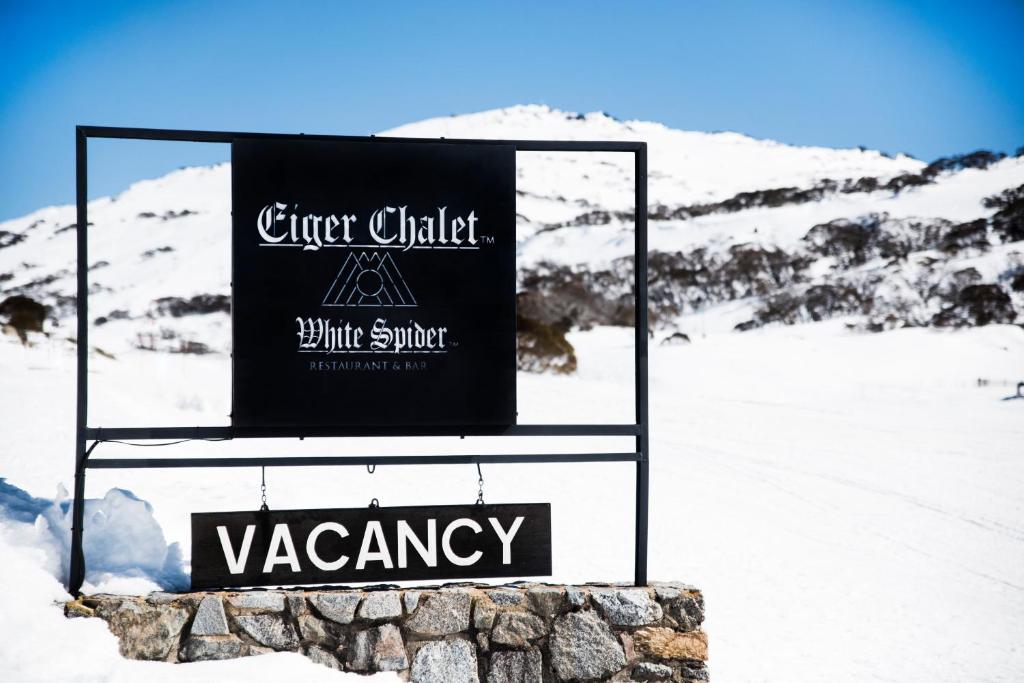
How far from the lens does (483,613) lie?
5.57 meters

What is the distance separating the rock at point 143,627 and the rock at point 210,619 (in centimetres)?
10

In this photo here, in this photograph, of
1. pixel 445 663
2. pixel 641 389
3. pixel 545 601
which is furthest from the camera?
pixel 641 389

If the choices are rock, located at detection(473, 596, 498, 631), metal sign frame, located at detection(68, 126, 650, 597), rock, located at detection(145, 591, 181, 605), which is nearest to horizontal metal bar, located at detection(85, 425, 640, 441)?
metal sign frame, located at detection(68, 126, 650, 597)

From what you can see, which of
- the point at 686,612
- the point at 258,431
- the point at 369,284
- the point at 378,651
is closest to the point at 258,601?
the point at 378,651

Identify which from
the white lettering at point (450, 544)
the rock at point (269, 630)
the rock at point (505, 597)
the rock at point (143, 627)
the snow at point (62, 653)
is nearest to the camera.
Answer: the snow at point (62, 653)

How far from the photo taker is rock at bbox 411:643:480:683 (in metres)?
5.47

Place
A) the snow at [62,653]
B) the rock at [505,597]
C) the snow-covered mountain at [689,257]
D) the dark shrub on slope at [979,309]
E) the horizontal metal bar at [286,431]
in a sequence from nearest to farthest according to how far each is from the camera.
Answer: the snow at [62,653] < the horizontal metal bar at [286,431] < the rock at [505,597] < the dark shrub on slope at [979,309] < the snow-covered mountain at [689,257]

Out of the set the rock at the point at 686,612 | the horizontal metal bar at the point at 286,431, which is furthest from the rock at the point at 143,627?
the rock at the point at 686,612

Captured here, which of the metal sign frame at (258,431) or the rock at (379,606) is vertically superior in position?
the metal sign frame at (258,431)

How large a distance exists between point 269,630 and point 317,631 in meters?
0.27

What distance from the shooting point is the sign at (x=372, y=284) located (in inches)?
221

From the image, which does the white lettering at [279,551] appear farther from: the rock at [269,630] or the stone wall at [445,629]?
the rock at [269,630]

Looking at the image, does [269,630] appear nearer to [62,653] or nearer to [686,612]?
[62,653]

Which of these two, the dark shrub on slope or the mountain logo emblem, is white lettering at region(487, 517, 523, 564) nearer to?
the mountain logo emblem
